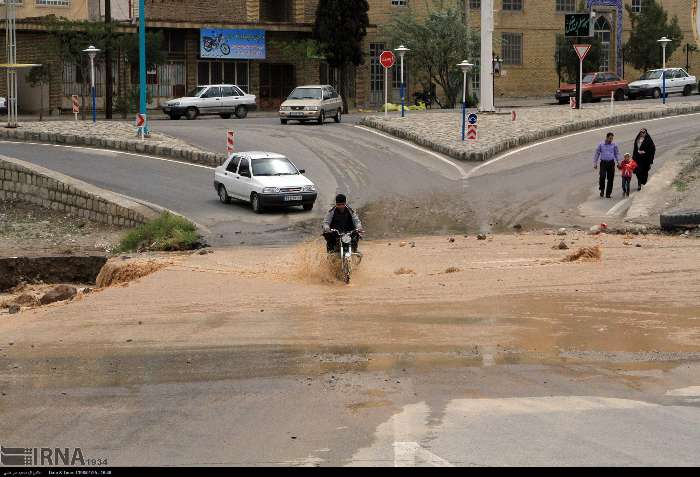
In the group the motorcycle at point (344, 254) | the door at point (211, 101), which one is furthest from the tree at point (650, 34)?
the motorcycle at point (344, 254)

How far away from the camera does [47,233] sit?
3005 cm

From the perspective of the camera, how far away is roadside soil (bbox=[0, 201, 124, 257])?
27.4m

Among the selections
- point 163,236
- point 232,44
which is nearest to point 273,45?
point 232,44

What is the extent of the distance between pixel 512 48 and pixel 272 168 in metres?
44.0

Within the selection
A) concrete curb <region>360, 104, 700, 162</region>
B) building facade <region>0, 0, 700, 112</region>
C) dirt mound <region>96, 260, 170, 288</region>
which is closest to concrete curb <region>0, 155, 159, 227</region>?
dirt mound <region>96, 260, 170, 288</region>

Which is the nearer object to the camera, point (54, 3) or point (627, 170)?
point (627, 170)

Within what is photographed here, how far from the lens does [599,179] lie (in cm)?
3045

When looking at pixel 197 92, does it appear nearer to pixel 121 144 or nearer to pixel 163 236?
pixel 121 144

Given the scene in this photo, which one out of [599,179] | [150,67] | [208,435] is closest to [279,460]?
[208,435]

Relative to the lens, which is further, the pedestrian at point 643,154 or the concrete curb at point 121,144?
the concrete curb at point 121,144

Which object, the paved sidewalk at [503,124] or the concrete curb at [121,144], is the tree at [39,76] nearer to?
the concrete curb at [121,144]

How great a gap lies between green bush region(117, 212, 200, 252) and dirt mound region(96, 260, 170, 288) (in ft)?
6.25

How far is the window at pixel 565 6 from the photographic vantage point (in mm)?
71688

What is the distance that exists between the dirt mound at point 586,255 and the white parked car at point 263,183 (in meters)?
9.46
